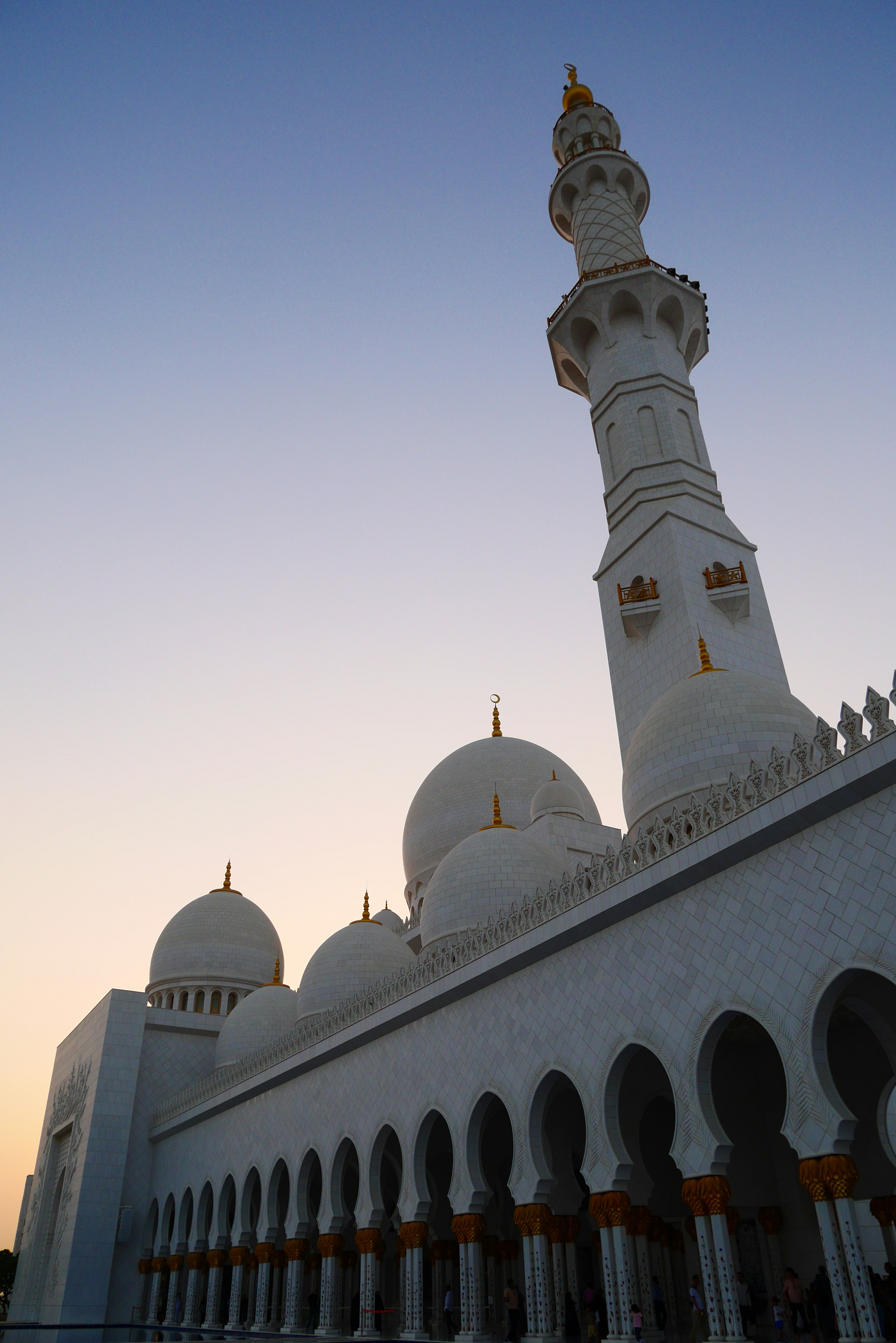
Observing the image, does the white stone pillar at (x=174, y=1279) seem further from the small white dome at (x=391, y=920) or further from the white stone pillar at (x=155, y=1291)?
the small white dome at (x=391, y=920)

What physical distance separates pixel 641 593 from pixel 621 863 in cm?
658

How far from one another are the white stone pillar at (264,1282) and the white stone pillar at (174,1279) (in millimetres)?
3375

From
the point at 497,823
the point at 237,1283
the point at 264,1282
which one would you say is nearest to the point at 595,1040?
the point at 497,823

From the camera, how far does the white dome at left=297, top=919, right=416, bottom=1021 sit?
60.6ft

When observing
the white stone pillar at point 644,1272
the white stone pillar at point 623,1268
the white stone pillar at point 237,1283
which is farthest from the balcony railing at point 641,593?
the white stone pillar at point 237,1283

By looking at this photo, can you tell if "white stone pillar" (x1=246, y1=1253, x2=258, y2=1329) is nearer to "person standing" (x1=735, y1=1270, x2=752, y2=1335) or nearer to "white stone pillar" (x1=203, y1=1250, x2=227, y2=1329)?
"white stone pillar" (x1=203, y1=1250, x2=227, y2=1329)

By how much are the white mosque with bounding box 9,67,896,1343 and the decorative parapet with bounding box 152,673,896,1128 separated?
5 cm

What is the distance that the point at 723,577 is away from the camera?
52.3ft

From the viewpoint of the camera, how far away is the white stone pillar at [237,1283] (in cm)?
1672

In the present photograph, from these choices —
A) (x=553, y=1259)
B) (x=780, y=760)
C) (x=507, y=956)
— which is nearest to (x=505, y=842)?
(x=507, y=956)

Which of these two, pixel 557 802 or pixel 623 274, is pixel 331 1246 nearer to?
pixel 557 802

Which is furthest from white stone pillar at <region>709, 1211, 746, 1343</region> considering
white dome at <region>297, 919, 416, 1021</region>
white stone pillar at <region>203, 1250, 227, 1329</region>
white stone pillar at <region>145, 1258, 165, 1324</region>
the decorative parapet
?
white stone pillar at <region>145, 1258, 165, 1324</region>

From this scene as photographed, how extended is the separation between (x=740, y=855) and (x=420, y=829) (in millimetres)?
14529

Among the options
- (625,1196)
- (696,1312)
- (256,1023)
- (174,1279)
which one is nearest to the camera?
(625,1196)
